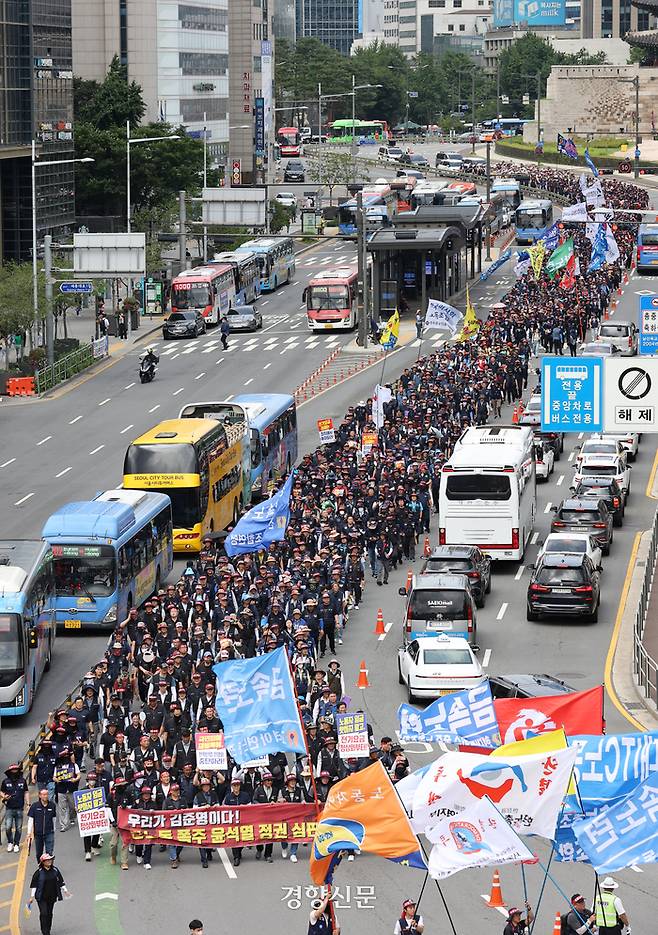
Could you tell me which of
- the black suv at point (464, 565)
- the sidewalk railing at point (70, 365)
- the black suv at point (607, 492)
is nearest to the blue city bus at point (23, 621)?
the black suv at point (464, 565)

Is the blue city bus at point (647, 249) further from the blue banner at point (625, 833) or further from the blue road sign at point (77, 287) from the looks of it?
the blue banner at point (625, 833)

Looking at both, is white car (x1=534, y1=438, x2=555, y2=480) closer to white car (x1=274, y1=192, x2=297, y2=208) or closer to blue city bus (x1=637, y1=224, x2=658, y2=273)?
blue city bus (x1=637, y1=224, x2=658, y2=273)

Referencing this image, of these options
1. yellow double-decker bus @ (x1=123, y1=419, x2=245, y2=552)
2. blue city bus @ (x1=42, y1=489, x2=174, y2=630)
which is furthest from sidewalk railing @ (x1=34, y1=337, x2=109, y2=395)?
blue city bus @ (x1=42, y1=489, x2=174, y2=630)

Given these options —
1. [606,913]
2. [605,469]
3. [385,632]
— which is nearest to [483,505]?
[385,632]

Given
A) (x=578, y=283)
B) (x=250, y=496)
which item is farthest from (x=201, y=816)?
(x=578, y=283)

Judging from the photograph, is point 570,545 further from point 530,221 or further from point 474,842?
point 530,221

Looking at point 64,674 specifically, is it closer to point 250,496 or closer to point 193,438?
point 193,438
